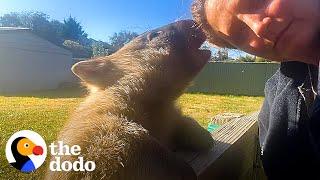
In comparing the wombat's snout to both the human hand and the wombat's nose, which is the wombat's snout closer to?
the wombat's nose

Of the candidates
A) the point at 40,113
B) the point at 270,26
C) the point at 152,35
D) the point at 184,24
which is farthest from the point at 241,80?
the point at 270,26

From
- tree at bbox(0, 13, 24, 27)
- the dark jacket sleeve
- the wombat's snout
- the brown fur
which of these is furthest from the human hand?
tree at bbox(0, 13, 24, 27)

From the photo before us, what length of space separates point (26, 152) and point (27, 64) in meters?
2.59

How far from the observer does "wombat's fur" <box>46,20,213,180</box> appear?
5.13ft

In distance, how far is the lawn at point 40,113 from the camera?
2345 mm

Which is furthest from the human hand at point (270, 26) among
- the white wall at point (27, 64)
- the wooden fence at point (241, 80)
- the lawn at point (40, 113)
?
the wooden fence at point (241, 80)

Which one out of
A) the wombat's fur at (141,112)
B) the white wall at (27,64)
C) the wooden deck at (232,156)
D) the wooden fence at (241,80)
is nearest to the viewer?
the wombat's fur at (141,112)

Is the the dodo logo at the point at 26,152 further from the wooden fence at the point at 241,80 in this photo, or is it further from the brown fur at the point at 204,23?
the wooden fence at the point at 241,80

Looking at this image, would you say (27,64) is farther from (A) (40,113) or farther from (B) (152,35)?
(B) (152,35)

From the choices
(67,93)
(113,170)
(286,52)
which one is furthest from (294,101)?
(67,93)

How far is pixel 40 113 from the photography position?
3514mm

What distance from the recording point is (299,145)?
1.61 m

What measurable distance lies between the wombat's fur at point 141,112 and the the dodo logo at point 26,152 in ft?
0.27

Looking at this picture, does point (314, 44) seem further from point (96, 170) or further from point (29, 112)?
point (29, 112)
